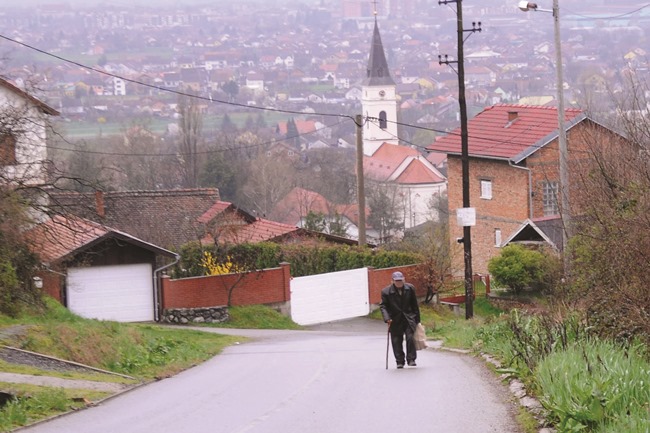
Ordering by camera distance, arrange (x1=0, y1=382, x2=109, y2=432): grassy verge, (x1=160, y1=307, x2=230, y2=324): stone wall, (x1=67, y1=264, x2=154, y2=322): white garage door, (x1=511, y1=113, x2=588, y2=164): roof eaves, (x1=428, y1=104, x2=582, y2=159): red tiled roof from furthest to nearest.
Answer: (x1=428, y1=104, x2=582, y2=159): red tiled roof
(x1=511, y1=113, x2=588, y2=164): roof eaves
(x1=160, y1=307, x2=230, y2=324): stone wall
(x1=67, y1=264, x2=154, y2=322): white garage door
(x1=0, y1=382, x2=109, y2=432): grassy verge

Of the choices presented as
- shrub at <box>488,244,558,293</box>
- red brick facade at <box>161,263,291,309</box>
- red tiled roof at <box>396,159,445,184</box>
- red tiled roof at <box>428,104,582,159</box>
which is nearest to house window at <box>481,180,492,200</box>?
red tiled roof at <box>428,104,582,159</box>

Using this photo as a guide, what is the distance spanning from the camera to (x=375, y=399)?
13.8m

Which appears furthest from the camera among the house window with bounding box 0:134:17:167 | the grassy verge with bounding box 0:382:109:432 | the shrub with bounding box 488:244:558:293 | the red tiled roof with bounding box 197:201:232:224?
the red tiled roof with bounding box 197:201:232:224

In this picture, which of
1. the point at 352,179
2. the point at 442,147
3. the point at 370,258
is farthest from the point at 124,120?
the point at 370,258

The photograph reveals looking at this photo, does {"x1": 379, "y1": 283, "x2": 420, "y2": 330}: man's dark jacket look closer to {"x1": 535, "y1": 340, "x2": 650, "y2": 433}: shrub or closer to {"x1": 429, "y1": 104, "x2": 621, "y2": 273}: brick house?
{"x1": 535, "y1": 340, "x2": 650, "y2": 433}: shrub

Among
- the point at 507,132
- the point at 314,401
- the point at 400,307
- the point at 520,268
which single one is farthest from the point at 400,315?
the point at 507,132

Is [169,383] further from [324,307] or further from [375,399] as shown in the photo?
[324,307]

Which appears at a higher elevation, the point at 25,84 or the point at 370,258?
the point at 25,84

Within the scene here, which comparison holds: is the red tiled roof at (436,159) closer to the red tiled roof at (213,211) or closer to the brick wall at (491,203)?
the brick wall at (491,203)

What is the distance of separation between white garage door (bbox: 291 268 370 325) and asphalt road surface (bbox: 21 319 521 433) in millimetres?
15442

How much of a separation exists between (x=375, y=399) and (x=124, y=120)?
454ft

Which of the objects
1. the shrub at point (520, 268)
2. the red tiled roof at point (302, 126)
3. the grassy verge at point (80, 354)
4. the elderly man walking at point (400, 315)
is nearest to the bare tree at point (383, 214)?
the shrub at point (520, 268)

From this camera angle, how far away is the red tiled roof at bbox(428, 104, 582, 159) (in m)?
49.2

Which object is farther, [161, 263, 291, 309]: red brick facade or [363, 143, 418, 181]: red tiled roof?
[363, 143, 418, 181]: red tiled roof
